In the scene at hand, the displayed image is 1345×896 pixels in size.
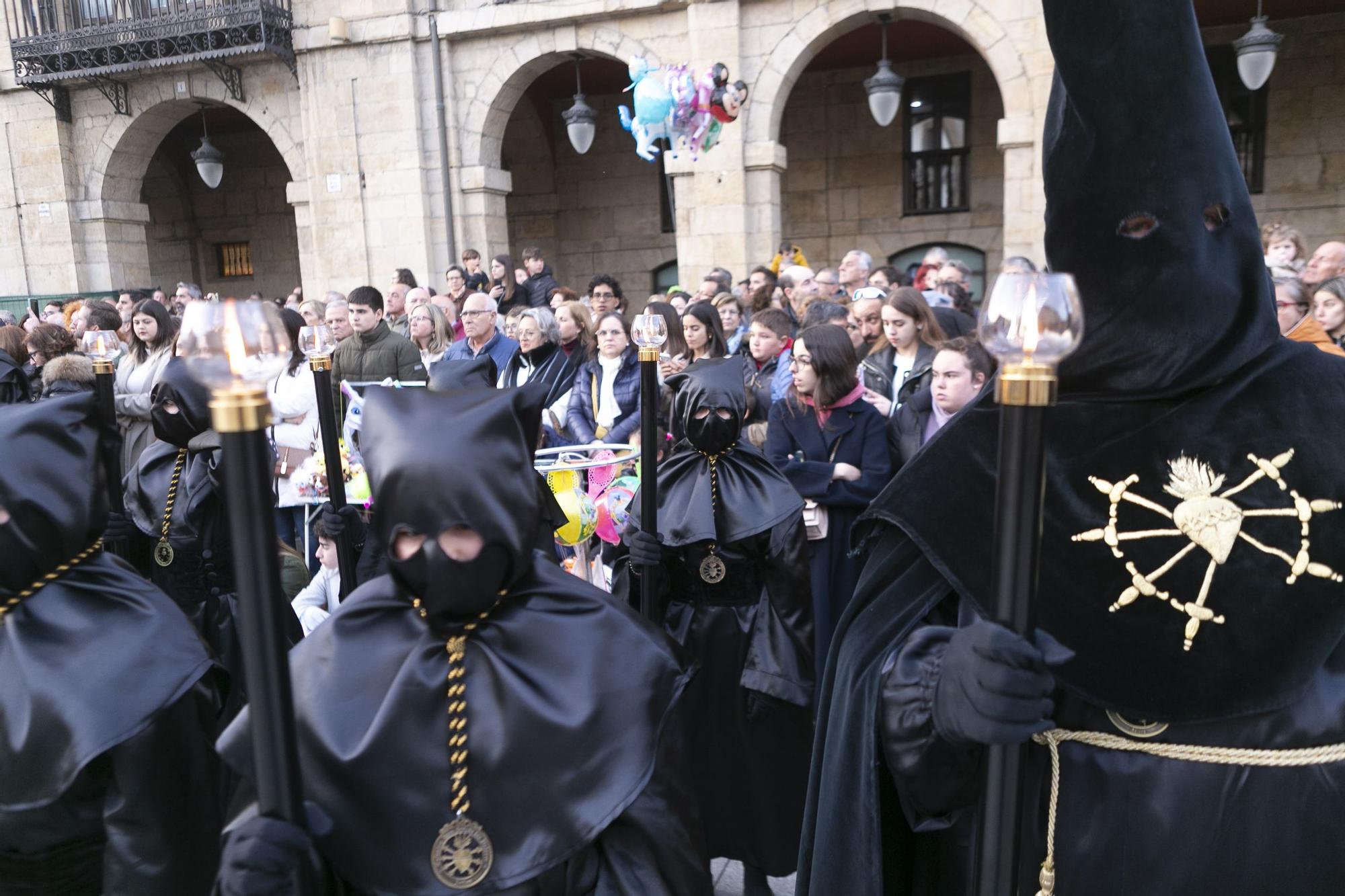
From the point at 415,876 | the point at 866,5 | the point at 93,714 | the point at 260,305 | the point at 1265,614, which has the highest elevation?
the point at 866,5

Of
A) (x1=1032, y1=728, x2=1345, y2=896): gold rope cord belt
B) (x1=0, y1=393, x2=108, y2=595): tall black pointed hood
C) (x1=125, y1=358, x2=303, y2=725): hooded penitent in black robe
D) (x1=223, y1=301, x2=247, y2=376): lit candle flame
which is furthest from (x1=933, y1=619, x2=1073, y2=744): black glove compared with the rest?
(x1=125, y1=358, x2=303, y2=725): hooded penitent in black robe

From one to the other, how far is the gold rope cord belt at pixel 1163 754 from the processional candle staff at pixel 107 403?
2321 millimetres

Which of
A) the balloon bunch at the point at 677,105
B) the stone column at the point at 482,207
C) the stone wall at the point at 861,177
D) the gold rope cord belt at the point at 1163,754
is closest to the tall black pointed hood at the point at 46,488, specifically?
the gold rope cord belt at the point at 1163,754

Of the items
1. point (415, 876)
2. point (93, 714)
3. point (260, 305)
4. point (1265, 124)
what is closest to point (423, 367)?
point (93, 714)

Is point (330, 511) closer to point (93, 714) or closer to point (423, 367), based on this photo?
point (93, 714)

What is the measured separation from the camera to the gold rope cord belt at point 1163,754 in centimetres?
175

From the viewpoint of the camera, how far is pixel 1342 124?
14086 mm

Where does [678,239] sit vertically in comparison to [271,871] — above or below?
above

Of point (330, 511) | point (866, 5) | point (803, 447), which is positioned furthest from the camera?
point (866, 5)

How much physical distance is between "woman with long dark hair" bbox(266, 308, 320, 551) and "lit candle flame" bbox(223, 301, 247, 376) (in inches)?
210

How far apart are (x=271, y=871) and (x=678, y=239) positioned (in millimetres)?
11577

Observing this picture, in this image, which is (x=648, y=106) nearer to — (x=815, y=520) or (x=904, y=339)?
(x=904, y=339)

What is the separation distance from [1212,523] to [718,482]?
243 centimetres

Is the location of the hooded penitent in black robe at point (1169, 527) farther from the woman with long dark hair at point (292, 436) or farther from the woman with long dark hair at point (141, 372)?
the woman with long dark hair at point (141, 372)
